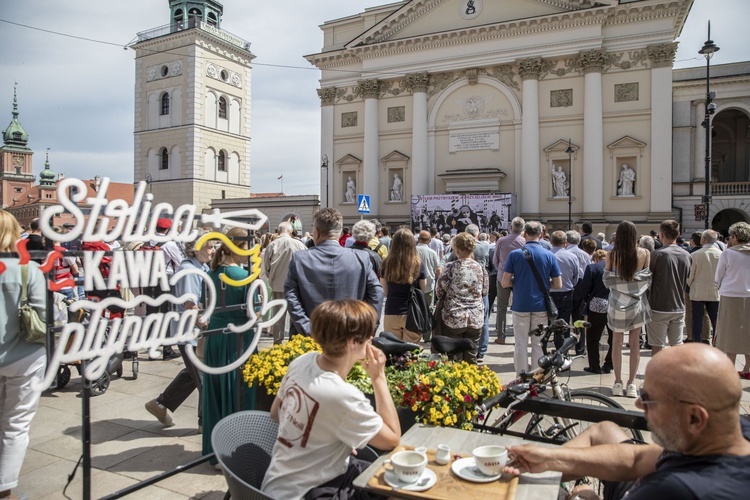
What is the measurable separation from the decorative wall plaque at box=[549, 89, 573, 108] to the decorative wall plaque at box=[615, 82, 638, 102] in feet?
7.53

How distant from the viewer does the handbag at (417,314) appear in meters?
6.21

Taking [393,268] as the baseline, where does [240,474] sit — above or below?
below

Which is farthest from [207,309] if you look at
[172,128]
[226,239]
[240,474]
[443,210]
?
[172,128]

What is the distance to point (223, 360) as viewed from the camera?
437cm

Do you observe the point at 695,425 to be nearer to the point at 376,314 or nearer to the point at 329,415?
the point at 329,415

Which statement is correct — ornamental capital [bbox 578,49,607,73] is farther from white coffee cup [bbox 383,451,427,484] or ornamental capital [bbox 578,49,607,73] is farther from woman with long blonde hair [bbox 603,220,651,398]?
white coffee cup [bbox 383,451,427,484]

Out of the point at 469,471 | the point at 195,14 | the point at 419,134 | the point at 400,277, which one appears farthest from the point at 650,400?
the point at 195,14

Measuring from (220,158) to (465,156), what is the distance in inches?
1160

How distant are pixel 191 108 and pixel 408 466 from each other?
4964 cm

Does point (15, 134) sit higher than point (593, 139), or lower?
higher

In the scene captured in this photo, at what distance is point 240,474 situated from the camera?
8.86 feet

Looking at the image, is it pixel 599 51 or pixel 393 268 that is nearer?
pixel 393 268

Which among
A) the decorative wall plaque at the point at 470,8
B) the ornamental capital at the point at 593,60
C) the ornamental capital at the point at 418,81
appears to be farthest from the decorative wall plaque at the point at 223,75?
the ornamental capital at the point at 593,60

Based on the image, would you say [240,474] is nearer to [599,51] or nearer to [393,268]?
[393,268]
